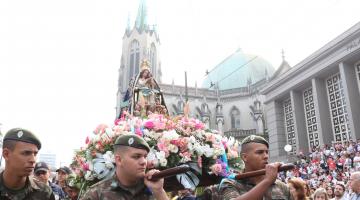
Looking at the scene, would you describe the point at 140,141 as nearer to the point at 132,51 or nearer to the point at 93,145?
the point at 93,145

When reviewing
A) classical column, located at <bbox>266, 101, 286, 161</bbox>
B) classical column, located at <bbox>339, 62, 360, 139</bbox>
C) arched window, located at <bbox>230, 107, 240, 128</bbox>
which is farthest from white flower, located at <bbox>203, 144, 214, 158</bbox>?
arched window, located at <bbox>230, 107, 240, 128</bbox>

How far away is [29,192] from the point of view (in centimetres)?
261

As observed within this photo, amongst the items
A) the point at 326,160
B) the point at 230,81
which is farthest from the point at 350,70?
the point at 230,81

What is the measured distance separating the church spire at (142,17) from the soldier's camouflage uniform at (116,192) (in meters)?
58.1

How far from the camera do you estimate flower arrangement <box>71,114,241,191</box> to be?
336 centimetres

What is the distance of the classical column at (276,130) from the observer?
30.1 metres

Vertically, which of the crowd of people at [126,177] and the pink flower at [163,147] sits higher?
the pink flower at [163,147]

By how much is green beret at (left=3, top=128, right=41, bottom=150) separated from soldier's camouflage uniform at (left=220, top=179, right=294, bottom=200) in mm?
1590

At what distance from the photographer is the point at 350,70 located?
2283 centimetres

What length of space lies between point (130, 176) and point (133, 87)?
5420mm

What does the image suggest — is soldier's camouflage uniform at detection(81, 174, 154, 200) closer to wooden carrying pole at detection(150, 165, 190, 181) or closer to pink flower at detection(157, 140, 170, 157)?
wooden carrying pole at detection(150, 165, 190, 181)

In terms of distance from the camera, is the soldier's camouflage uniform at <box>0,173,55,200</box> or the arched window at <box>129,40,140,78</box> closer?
the soldier's camouflage uniform at <box>0,173,55,200</box>

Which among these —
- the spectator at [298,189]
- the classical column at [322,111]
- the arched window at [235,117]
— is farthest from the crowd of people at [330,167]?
the arched window at [235,117]

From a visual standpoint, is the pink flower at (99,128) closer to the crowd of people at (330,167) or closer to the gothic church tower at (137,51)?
the crowd of people at (330,167)
